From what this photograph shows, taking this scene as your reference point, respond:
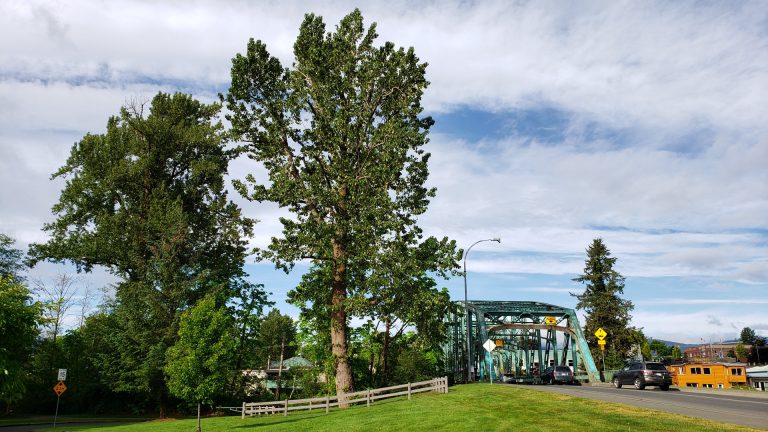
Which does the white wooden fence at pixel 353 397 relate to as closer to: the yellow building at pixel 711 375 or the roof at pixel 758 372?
the yellow building at pixel 711 375

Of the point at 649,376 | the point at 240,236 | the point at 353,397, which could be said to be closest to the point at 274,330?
the point at 240,236

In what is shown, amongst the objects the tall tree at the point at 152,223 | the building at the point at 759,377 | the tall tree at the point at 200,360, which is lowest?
the building at the point at 759,377

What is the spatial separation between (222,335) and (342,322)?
6.68m

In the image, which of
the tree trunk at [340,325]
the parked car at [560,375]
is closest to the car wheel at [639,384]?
the parked car at [560,375]

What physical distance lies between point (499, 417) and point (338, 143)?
1752cm

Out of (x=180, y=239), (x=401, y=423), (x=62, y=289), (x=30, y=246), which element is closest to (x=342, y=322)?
(x=401, y=423)

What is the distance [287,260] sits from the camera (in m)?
30.5

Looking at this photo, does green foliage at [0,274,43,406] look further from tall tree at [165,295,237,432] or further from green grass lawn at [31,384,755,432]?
green grass lawn at [31,384,755,432]

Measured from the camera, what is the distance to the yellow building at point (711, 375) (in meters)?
41.8

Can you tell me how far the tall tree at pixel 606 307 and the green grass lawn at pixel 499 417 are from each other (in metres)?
40.4

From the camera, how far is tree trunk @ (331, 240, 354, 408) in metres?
31.0

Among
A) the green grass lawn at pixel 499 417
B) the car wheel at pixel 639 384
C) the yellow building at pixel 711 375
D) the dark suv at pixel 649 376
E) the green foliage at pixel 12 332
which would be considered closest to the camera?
the green grass lawn at pixel 499 417

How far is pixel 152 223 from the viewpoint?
44.9m

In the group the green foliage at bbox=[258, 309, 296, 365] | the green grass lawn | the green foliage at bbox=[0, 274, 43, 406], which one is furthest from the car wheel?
the green foliage at bbox=[258, 309, 296, 365]
